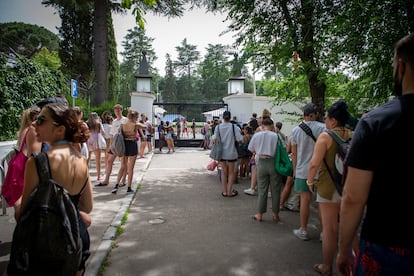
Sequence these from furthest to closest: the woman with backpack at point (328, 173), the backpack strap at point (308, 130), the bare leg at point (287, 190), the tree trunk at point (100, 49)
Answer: the tree trunk at point (100, 49), the bare leg at point (287, 190), the backpack strap at point (308, 130), the woman with backpack at point (328, 173)

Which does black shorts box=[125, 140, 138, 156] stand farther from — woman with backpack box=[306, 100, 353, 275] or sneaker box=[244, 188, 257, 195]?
woman with backpack box=[306, 100, 353, 275]

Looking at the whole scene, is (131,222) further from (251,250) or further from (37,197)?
(37,197)

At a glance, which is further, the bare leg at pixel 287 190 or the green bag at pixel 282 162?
the bare leg at pixel 287 190

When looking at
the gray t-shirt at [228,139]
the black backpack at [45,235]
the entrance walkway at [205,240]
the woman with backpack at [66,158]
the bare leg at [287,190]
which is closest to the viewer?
the black backpack at [45,235]

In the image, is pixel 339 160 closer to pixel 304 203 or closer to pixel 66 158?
pixel 304 203

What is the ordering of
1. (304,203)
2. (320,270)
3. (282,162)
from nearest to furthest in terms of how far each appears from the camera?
(320,270) < (304,203) < (282,162)

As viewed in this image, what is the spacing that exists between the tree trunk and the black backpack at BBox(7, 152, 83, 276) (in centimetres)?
1664

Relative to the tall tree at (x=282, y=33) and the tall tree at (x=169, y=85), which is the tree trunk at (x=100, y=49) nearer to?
the tall tree at (x=282, y=33)

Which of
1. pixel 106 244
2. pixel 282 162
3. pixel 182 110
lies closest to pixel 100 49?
pixel 182 110

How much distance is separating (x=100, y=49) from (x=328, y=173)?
659 inches

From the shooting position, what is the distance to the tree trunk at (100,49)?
56.3ft

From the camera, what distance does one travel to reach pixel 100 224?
509 centimetres

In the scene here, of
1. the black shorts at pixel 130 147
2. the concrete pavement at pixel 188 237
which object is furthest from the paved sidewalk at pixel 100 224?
the black shorts at pixel 130 147

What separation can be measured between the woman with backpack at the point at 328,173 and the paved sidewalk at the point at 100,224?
2.71m
